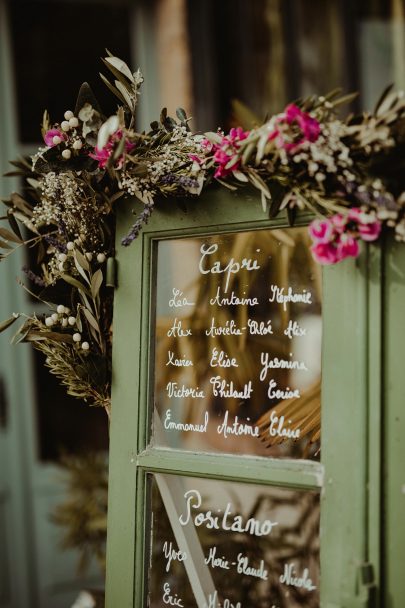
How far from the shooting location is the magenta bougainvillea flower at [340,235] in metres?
1.08

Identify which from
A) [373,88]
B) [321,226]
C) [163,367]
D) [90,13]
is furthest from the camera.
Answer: [90,13]

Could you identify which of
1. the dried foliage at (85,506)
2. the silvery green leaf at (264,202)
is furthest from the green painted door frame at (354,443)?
the dried foliage at (85,506)

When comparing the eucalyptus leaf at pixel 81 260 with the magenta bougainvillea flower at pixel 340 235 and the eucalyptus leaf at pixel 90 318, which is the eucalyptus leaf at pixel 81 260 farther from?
the magenta bougainvillea flower at pixel 340 235

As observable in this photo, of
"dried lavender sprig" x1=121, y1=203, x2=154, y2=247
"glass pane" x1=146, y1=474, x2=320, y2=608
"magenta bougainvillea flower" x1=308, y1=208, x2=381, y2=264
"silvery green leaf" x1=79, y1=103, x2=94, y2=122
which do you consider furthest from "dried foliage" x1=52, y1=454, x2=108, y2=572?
"magenta bougainvillea flower" x1=308, y1=208, x2=381, y2=264

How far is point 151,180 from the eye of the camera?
4.32 ft

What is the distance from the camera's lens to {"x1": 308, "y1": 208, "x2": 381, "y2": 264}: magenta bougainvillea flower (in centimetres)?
108

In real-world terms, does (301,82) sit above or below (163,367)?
above

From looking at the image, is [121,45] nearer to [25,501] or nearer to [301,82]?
[301,82]

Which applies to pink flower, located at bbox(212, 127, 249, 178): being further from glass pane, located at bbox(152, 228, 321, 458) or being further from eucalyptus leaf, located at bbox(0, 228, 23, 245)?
eucalyptus leaf, located at bbox(0, 228, 23, 245)

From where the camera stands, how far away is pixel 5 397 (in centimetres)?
331

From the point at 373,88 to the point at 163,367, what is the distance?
2.09 meters

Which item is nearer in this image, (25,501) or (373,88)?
(373,88)

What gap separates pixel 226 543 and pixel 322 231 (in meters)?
0.63

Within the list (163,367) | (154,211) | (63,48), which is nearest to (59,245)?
(154,211)
